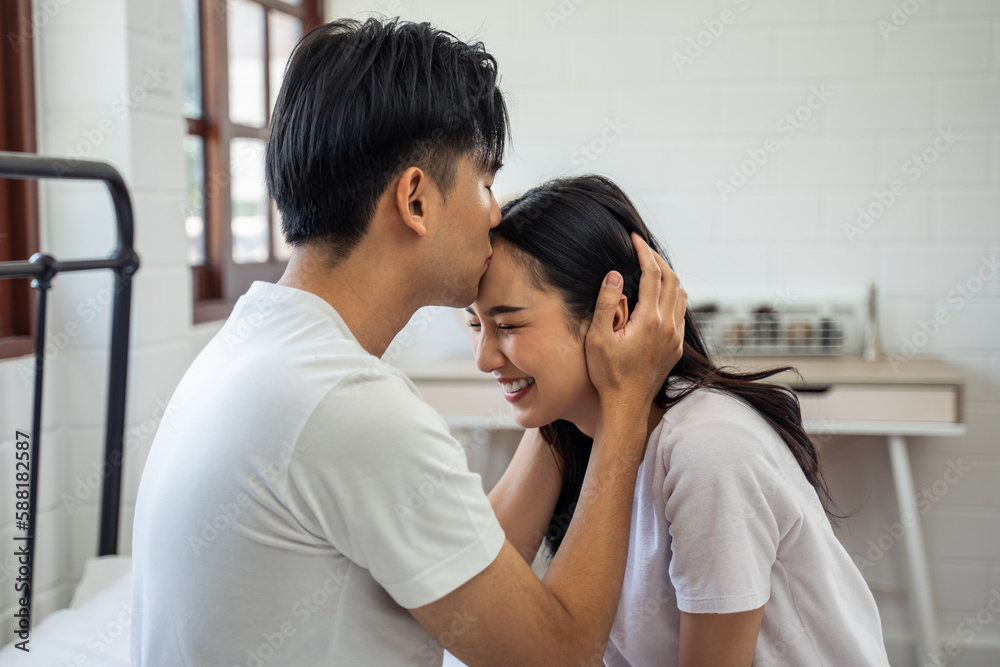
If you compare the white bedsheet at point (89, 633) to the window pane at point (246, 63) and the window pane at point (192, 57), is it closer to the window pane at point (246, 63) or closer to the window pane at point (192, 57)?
the window pane at point (192, 57)

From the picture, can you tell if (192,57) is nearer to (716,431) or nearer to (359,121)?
(359,121)

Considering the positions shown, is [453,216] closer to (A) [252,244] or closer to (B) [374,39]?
(B) [374,39]

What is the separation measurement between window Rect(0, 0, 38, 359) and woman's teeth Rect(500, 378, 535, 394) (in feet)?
3.07

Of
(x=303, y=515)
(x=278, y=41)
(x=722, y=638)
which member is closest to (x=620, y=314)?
(x=722, y=638)

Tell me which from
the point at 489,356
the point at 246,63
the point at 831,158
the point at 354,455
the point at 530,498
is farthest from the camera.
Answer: the point at 831,158

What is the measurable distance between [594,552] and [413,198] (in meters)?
0.46

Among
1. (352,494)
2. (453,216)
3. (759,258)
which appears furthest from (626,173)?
(352,494)

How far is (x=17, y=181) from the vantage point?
63.4 inches

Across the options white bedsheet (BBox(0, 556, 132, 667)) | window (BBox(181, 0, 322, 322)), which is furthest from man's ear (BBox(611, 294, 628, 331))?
window (BBox(181, 0, 322, 322))

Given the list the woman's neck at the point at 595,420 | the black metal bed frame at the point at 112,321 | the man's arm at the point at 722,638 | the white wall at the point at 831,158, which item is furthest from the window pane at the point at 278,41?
the man's arm at the point at 722,638

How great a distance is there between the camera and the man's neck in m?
0.99

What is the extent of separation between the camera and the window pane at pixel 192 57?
2.26m

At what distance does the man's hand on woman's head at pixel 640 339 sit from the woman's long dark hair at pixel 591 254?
0.10ft

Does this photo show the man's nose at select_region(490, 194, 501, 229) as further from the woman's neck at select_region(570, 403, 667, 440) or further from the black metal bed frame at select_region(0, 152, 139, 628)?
the black metal bed frame at select_region(0, 152, 139, 628)
